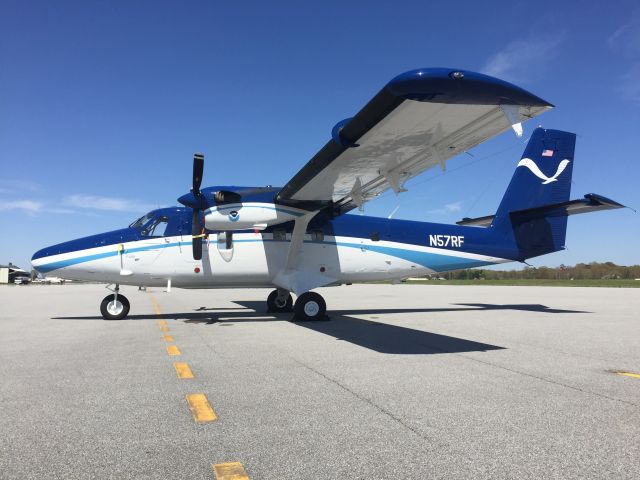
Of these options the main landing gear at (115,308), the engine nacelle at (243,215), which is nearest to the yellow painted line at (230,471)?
the engine nacelle at (243,215)

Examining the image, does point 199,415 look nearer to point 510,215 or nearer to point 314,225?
point 314,225

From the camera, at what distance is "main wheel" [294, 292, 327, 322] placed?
41.3ft

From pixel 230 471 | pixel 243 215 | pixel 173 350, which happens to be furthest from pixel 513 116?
pixel 243 215

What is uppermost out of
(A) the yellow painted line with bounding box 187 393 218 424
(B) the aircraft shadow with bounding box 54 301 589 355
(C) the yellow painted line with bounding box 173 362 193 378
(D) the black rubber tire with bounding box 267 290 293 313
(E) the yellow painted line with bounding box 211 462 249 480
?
(D) the black rubber tire with bounding box 267 290 293 313

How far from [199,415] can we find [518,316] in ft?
39.9

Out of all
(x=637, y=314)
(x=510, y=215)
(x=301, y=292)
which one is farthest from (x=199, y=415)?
(x=637, y=314)

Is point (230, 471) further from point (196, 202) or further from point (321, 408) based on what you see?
point (196, 202)

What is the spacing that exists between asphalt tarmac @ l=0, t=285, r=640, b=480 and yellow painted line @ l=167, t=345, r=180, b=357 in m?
0.04

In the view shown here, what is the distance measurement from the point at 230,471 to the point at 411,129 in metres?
6.07

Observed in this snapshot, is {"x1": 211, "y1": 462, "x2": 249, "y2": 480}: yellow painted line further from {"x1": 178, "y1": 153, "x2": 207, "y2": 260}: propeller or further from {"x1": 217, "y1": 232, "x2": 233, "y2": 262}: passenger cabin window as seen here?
{"x1": 217, "y1": 232, "x2": 233, "y2": 262}: passenger cabin window

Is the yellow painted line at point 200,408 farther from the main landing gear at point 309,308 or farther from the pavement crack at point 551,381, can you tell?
the main landing gear at point 309,308

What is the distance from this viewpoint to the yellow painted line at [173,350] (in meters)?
7.35

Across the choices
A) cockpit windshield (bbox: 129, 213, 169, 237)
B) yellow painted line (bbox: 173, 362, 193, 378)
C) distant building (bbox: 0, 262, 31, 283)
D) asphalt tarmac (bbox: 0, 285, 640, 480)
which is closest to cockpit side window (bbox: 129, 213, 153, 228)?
cockpit windshield (bbox: 129, 213, 169, 237)

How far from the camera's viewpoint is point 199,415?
4.14 metres
